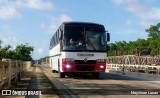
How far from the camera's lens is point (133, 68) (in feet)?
126

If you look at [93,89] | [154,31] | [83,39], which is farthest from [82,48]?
[154,31]

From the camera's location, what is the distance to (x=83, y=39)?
2383 centimetres

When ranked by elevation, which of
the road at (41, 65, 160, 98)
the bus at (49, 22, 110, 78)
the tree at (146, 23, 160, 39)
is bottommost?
the road at (41, 65, 160, 98)

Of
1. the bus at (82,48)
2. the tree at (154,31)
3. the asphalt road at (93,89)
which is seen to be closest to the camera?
the asphalt road at (93,89)

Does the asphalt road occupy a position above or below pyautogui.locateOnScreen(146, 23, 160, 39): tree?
below

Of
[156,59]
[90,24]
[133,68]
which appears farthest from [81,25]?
[156,59]

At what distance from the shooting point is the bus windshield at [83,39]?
23.8 metres

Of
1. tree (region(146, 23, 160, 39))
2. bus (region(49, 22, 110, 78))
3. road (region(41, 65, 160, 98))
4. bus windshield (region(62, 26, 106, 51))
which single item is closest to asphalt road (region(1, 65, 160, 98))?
road (region(41, 65, 160, 98))

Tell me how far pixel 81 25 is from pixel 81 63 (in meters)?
2.47

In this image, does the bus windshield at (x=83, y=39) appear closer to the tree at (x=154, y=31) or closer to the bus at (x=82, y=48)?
the bus at (x=82, y=48)

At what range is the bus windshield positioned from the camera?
78.0 feet

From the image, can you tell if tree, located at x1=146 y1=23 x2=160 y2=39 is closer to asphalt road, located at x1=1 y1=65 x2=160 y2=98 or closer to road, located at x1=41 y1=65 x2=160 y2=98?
asphalt road, located at x1=1 y1=65 x2=160 y2=98

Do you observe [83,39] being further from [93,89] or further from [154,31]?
[154,31]

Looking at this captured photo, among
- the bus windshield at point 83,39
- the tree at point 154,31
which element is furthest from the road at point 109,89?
the tree at point 154,31
